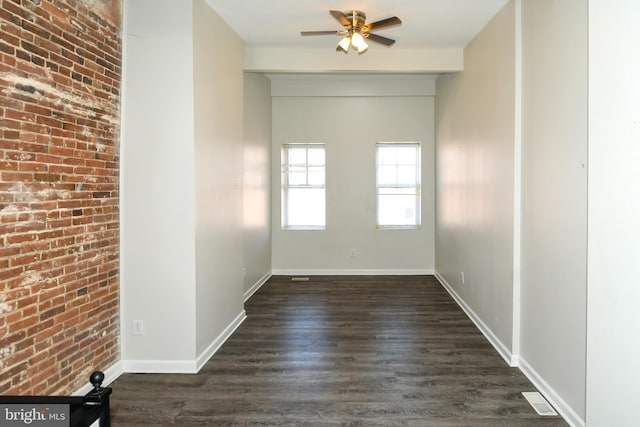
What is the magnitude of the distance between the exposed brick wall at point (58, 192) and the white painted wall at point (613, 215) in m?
2.95

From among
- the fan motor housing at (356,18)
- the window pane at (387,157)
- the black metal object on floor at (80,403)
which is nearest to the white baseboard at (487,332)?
the window pane at (387,157)

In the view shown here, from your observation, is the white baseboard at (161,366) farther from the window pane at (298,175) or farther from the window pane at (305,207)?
the window pane at (298,175)

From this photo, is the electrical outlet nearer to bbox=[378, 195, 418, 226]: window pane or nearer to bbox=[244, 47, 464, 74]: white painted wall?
bbox=[244, 47, 464, 74]: white painted wall

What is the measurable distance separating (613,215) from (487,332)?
204cm

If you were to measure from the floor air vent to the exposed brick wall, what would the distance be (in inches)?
115

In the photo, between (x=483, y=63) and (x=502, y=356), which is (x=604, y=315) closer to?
(x=502, y=356)

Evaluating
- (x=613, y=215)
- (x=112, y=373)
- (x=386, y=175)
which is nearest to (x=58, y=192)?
(x=112, y=373)

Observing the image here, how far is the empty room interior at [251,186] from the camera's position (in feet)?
6.61

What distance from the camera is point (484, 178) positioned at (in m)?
3.78

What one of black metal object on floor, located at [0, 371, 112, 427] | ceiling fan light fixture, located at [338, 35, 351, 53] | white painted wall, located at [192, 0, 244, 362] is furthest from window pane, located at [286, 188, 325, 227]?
black metal object on floor, located at [0, 371, 112, 427]

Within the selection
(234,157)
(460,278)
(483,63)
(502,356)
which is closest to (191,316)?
(234,157)

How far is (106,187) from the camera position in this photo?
2.81m

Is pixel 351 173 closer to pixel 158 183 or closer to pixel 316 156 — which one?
pixel 316 156

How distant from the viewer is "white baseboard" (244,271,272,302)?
5.06 metres
